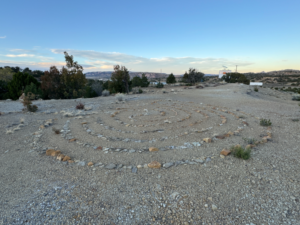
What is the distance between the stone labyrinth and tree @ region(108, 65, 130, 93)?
42.4ft

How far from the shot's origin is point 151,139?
19.7 feet

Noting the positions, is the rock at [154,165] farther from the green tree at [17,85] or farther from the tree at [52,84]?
the green tree at [17,85]

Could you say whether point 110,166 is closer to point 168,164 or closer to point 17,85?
point 168,164

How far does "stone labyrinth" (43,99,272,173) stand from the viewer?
4492 millimetres

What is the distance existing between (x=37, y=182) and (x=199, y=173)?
354cm

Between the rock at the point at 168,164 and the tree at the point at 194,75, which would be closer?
the rock at the point at 168,164

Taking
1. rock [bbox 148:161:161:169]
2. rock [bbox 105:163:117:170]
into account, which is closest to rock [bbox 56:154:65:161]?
rock [bbox 105:163:117:170]

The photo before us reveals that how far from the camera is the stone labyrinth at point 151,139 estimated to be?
14.7 feet

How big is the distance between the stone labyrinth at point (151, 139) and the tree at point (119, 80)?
1292 centimetres

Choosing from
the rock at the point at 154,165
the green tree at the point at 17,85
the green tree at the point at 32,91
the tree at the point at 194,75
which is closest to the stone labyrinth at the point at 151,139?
the rock at the point at 154,165

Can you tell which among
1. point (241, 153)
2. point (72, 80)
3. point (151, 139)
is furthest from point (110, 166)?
point (72, 80)

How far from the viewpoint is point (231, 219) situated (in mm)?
2625

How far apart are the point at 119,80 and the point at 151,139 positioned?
54.6 ft

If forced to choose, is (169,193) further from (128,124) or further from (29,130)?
(29,130)
